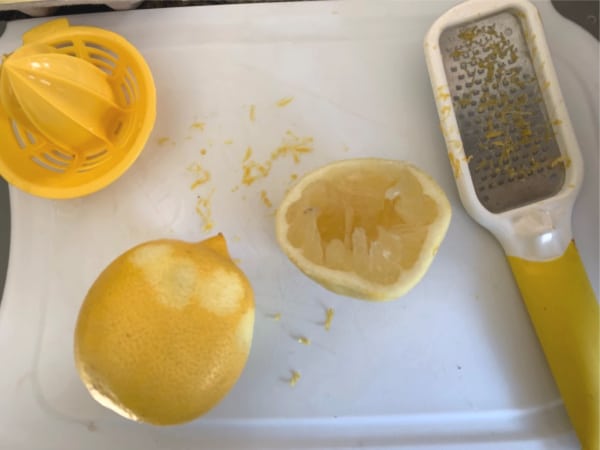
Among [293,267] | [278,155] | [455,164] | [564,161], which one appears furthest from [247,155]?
[564,161]

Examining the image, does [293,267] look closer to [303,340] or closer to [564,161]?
[303,340]

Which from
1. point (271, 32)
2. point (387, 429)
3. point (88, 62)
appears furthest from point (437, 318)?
point (88, 62)

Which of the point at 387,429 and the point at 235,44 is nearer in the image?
the point at 387,429

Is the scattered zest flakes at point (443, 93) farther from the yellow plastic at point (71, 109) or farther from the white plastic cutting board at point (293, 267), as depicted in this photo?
the yellow plastic at point (71, 109)

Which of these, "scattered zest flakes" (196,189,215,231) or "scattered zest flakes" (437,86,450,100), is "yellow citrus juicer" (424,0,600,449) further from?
"scattered zest flakes" (196,189,215,231)

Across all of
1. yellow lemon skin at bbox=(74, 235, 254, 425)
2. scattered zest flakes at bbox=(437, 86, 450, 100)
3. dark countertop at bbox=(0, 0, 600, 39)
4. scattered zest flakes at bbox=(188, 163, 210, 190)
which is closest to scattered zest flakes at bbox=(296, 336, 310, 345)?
yellow lemon skin at bbox=(74, 235, 254, 425)

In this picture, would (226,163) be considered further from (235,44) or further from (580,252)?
(580,252)
